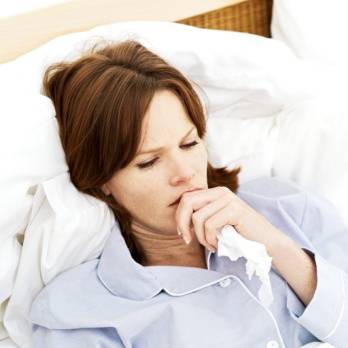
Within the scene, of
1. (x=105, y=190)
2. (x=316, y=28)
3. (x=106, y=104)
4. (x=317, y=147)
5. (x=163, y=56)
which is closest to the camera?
(x=106, y=104)

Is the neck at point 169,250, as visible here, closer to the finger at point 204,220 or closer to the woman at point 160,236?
the woman at point 160,236

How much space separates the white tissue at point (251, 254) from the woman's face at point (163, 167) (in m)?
0.12

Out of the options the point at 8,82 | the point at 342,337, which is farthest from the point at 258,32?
the point at 342,337

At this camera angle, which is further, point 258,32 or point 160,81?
point 258,32

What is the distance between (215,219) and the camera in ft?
3.67

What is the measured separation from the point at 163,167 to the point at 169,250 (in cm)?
20

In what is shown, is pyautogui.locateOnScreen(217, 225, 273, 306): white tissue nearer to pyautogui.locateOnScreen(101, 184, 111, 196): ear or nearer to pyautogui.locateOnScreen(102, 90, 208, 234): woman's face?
pyautogui.locateOnScreen(102, 90, 208, 234): woman's face

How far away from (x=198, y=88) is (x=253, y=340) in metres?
0.58

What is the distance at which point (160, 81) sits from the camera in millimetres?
1172

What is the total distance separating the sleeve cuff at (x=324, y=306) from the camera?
1123 millimetres

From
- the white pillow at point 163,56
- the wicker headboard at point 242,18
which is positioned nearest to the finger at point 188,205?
the white pillow at point 163,56

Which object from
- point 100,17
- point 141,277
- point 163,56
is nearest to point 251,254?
point 141,277

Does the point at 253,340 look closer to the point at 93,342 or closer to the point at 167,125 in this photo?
the point at 93,342

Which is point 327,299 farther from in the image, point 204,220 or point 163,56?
point 163,56
